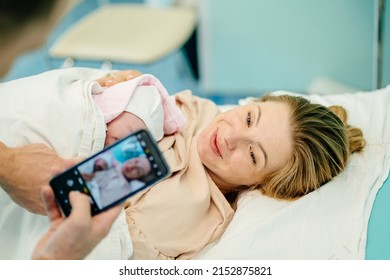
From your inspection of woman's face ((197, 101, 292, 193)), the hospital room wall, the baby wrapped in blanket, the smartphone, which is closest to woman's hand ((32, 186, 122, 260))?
the smartphone

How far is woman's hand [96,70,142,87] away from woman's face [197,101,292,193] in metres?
0.18

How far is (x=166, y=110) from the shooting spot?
3.47 feet

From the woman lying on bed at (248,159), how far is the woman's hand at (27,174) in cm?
18

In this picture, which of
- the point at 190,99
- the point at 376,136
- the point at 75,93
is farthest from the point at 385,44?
the point at 75,93

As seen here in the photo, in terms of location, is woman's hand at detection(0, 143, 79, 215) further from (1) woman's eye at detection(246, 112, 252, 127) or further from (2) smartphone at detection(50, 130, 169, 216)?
(1) woman's eye at detection(246, 112, 252, 127)

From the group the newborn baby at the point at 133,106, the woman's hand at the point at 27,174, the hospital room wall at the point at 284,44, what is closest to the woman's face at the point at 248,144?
the newborn baby at the point at 133,106

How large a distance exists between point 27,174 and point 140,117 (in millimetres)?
219

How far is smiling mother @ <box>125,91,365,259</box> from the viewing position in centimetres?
98

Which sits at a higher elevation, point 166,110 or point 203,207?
point 166,110

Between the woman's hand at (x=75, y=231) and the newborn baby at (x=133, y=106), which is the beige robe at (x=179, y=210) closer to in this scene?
the newborn baby at (x=133, y=106)

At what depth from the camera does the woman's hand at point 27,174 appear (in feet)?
2.72
